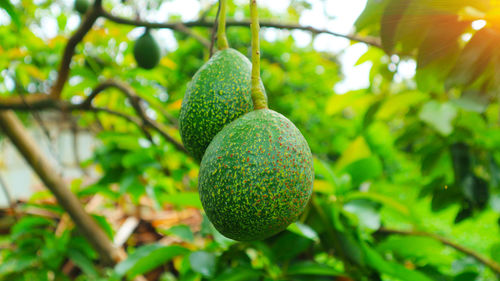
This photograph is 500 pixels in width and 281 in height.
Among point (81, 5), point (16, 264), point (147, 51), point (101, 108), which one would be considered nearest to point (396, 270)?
point (147, 51)

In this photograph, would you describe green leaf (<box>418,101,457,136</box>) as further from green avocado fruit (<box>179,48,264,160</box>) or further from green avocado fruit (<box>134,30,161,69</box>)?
green avocado fruit (<box>134,30,161,69</box>)

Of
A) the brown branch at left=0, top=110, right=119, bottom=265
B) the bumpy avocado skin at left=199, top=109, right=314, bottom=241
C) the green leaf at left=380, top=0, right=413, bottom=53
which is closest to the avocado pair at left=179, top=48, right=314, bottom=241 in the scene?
the bumpy avocado skin at left=199, top=109, right=314, bottom=241

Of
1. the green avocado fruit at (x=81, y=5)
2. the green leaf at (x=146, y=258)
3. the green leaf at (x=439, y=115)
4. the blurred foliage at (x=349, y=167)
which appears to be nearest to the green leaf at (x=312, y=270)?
the blurred foliage at (x=349, y=167)

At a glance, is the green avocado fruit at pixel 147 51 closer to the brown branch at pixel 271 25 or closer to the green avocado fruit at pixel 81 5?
the brown branch at pixel 271 25

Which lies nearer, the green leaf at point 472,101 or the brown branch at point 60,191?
the green leaf at point 472,101

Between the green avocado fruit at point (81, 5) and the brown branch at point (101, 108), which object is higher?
the green avocado fruit at point (81, 5)

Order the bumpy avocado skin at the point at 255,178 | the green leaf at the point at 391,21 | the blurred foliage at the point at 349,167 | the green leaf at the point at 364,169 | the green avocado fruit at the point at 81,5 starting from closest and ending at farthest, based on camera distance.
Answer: the bumpy avocado skin at the point at 255,178
the green leaf at the point at 391,21
the blurred foliage at the point at 349,167
the green leaf at the point at 364,169
the green avocado fruit at the point at 81,5
